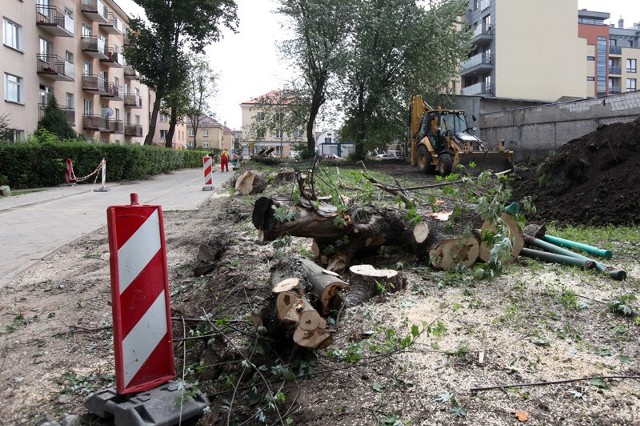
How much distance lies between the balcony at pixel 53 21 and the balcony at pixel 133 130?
Answer: 1777cm

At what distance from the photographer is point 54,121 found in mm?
32469

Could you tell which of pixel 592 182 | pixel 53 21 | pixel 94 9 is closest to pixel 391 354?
pixel 592 182

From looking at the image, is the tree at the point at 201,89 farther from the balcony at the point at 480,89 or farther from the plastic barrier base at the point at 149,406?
the plastic barrier base at the point at 149,406

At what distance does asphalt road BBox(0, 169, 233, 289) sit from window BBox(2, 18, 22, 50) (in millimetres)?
12293

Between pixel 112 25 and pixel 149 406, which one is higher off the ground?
pixel 112 25

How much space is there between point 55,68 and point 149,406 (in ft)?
122

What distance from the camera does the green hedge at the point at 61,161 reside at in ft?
74.3

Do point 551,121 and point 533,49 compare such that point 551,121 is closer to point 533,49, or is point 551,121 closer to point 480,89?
point 480,89

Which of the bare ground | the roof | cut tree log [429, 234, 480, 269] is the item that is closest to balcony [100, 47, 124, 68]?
the roof

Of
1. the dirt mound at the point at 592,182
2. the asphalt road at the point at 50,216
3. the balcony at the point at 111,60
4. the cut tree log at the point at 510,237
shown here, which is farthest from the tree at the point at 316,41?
the cut tree log at the point at 510,237

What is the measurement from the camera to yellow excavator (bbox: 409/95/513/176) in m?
18.5

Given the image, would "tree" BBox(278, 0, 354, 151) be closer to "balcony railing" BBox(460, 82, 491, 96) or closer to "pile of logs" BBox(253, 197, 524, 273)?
"balcony railing" BBox(460, 82, 491, 96)

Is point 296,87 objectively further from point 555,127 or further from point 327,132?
point 555,127

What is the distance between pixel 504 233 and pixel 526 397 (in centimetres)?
260
